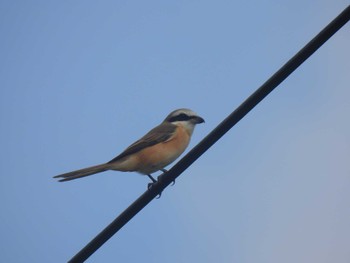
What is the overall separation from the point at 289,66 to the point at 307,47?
0.15 meters

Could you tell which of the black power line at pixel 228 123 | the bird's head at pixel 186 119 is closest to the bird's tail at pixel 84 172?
the black power line at pixel 228 123

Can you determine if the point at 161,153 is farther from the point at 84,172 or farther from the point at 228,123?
the point at 228,123

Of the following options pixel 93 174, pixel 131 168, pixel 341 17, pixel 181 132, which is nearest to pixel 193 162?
pixel 341 17

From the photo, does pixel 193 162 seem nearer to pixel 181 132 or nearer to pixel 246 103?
pixel 246 103

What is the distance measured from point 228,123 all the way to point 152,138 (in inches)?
125

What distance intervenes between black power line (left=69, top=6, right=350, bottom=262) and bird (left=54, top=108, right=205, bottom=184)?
1.99 metres

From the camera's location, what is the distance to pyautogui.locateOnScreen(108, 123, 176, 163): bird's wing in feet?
20.1

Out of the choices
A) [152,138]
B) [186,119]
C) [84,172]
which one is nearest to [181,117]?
[186,119]

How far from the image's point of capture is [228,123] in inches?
131

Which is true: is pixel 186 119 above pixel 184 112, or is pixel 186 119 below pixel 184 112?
below

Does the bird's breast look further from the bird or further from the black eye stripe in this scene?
the black eye stripe

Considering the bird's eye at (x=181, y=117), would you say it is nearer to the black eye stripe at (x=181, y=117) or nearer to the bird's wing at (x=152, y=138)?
the black eye stripe at (x=181, y=117)

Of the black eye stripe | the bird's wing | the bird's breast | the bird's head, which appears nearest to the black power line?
the bird's wing

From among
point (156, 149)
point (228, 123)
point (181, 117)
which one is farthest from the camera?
point (181, 117)
